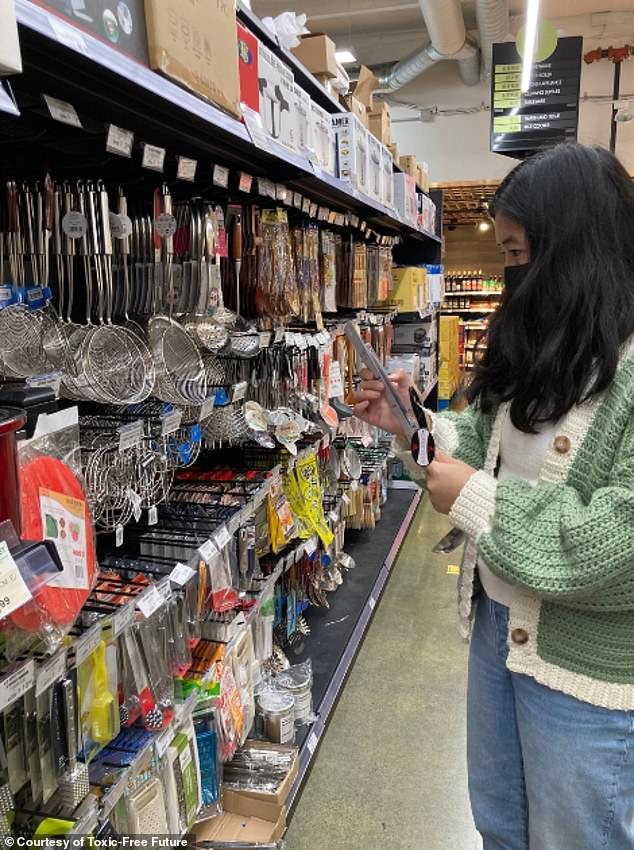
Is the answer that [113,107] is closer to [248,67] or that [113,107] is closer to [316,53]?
[248,67]

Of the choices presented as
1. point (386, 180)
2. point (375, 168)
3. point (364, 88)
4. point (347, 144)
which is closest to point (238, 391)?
point (347, 144)

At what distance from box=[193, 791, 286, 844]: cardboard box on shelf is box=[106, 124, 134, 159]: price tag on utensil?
5.31ft

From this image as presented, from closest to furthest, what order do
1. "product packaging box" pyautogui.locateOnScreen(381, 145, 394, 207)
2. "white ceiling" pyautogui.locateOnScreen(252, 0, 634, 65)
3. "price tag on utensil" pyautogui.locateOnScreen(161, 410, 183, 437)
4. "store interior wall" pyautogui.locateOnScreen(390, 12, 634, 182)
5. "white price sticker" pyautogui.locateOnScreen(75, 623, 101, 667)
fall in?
"white price sticker" pyautogui.locateOnScreen(75, 623, 101, 667), "price tag on utensil" pyautogui.locateOnScreen(161, 410, 183, 437), "product packaging box" pyautogui.locateOnScreen(381, 145, 394, 207), "white ceiling" pyautogui.locateOnScreen(252, 0, 634, 65), "store interior wall" pyautogui.locateOnScreen(390, 12, 634, 182)

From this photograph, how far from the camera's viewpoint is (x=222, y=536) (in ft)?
5.59

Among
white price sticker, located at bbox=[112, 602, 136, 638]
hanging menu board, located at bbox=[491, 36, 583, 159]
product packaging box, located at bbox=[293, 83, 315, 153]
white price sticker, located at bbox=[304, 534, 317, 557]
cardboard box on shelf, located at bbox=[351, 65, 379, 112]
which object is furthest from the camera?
hanging menu board, located at bbox=[491, 36, 583, 159]

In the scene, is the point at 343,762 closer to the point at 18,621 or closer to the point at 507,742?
the point at 507,742

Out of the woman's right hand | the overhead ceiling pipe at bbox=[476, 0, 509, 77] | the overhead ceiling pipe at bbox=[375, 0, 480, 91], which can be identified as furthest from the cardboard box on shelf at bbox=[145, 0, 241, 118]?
the overhead ceiling pipe at bbox=[476, 0, 509, 77]

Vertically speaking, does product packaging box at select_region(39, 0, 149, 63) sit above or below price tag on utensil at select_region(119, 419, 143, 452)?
above

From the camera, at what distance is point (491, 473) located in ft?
4.18

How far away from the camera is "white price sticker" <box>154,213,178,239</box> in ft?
5.03

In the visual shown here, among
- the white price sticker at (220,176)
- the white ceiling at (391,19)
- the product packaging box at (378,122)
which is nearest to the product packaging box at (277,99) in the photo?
the white price sticker at (220,176)

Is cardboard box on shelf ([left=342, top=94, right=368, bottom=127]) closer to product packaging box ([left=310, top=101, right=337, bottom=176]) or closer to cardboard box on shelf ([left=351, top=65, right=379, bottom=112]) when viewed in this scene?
cardboard box on shelf ([left=351, top=65, right=379, bottom=112])

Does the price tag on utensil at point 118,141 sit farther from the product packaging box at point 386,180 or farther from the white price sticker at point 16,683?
the product packaging box at point 386,180

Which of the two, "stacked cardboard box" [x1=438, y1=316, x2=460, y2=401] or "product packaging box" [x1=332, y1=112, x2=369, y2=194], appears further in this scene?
"stacked cardboard box" [x1=438, y1=316, x2=460, y2=401]
